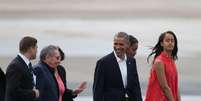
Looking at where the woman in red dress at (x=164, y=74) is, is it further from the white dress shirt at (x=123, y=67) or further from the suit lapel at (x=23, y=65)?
the suit lapel at (x=23, y=65)

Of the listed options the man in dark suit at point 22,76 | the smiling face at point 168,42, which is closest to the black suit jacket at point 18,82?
the man in dark suit at point 22,76

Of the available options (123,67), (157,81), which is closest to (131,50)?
(123,67)

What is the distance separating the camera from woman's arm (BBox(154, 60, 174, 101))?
4555mm

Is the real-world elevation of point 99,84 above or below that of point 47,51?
below

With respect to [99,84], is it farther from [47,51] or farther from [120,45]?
[47,51]

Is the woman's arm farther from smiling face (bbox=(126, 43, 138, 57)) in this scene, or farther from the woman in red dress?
smiling face (bbox=(126, 43, 138, 57))

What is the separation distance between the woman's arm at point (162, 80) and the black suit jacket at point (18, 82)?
0.77 m

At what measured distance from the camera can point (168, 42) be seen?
4652 millimetres

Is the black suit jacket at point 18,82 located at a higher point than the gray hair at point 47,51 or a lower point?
lower

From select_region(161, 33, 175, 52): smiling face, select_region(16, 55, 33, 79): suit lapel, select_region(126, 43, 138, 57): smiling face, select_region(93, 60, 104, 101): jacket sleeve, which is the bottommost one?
select_region(93, 60, 104, 101): jacket sleeve

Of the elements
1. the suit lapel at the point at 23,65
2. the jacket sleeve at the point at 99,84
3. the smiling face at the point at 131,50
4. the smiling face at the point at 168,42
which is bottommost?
the jacket sleeve at the point at 99,84

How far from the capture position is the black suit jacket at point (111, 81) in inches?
187

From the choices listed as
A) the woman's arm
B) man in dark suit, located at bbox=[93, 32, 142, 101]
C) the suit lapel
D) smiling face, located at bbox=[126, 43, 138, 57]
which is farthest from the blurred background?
the suit lapel

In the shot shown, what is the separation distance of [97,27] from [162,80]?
77.5 inches
